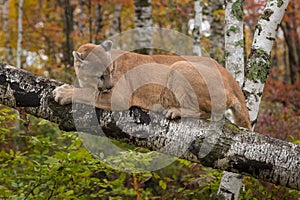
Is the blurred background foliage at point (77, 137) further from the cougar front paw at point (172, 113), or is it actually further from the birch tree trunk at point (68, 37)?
the cougar front paw at point (172, 113)

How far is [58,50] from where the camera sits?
762 inches

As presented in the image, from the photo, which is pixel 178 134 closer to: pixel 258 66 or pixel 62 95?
pixel 62 95

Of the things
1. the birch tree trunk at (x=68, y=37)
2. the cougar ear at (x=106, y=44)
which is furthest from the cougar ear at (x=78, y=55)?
the birch tree trunk at (x=68, y=37)

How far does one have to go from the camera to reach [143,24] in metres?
10.1

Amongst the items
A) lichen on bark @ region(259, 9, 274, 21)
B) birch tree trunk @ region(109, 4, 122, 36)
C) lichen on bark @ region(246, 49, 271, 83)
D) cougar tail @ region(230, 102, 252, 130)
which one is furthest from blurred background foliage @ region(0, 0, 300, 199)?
lichen on bark @ region(259, 9, 274, 21)

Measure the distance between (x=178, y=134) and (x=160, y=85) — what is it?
1160mm

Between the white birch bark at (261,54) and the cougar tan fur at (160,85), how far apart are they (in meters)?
0.45

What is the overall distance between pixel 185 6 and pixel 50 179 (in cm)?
1095

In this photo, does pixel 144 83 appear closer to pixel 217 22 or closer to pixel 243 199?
pixel 243 199

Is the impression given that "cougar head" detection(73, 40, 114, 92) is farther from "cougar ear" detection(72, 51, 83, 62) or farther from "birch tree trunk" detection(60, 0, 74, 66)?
"birch tree trunk" detection(60, 0, 74, 66)

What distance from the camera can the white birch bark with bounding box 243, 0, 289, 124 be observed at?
203 inches

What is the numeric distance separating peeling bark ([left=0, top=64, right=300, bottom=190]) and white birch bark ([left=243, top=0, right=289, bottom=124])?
1.48m

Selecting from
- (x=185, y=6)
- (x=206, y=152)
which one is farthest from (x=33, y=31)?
(x=206, y=152)

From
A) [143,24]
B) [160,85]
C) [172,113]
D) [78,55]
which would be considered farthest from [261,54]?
[143,24]
